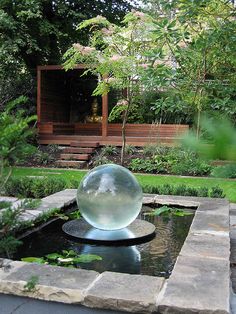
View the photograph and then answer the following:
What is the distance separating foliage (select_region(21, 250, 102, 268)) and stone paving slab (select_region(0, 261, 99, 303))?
15.9 inches

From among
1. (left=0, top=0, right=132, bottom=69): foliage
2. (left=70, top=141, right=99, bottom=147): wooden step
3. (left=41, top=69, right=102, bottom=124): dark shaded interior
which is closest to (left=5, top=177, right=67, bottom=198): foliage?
(left=70, top=141, right=99, bottom=147): wooden step

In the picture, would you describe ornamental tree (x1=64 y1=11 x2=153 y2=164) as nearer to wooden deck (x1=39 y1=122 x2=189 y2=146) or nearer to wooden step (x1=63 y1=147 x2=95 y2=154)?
wooden step (x1=63 y1=147 x2=95 y2=154)

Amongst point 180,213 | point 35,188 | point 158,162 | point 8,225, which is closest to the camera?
point 8,225

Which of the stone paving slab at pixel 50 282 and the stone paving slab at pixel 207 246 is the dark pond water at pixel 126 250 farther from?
the stone paving slab at pixel 50 282

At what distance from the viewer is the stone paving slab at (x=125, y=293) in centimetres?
206

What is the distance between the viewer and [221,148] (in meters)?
0.48

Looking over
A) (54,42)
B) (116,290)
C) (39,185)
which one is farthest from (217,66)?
(54,42)

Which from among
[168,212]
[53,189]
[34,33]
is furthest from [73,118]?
[168,212]

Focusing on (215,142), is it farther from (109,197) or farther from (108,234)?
(108,234)

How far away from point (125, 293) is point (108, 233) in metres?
1.45

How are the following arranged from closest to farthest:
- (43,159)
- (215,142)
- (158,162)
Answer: (215,142), (158,162), (43,159)

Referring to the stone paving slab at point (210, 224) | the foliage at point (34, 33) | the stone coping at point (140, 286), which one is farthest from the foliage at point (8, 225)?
the foliage at point (34, 33)

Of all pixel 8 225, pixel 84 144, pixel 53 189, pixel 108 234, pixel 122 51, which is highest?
pixel 122 51

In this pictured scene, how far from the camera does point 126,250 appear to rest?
3.29 m
